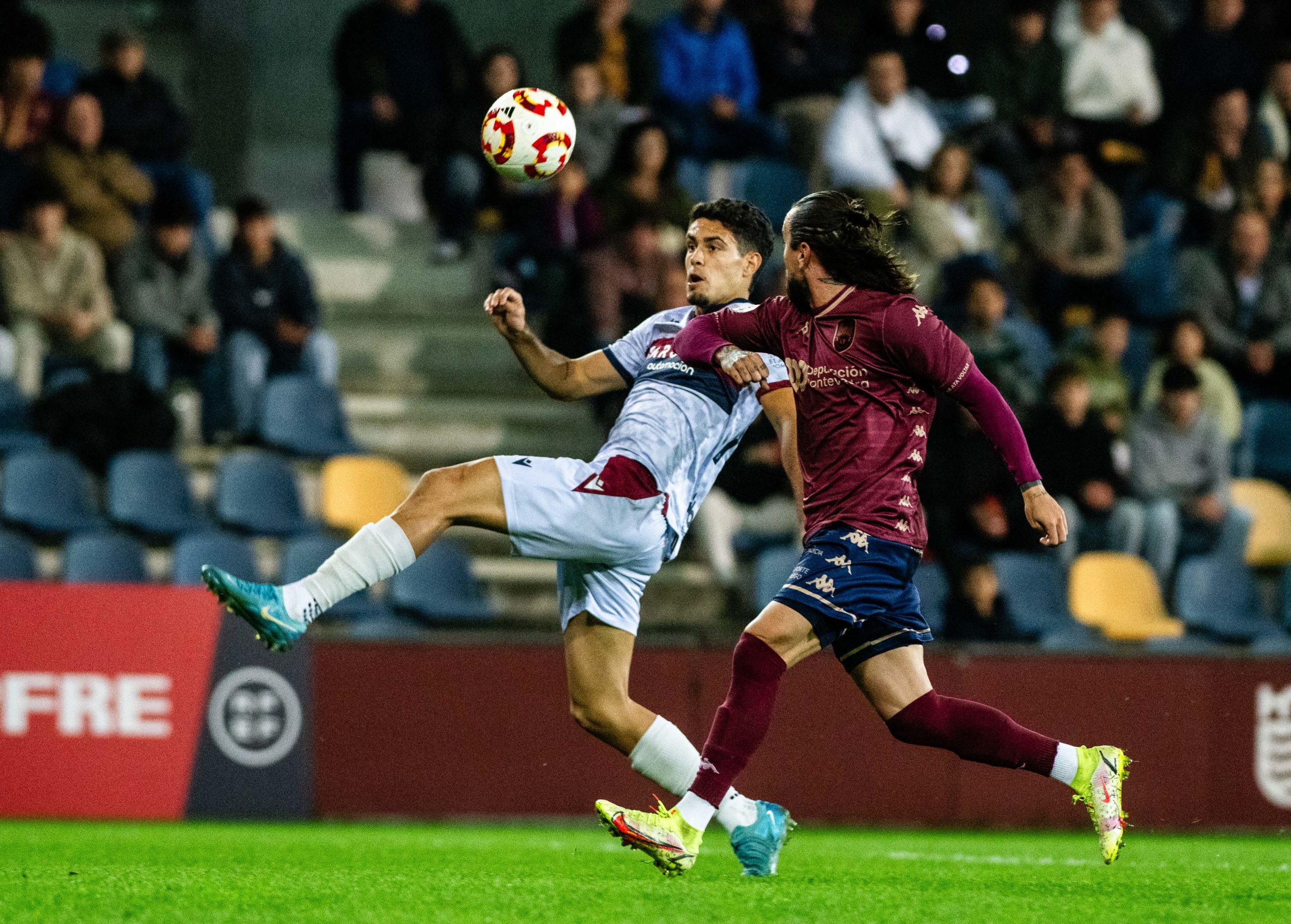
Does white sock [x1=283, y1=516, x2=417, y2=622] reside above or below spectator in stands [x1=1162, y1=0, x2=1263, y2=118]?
below

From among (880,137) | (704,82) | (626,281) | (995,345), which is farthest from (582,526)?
(704,82)

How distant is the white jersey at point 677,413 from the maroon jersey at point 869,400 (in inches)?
8.1

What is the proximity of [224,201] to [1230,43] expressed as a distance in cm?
827

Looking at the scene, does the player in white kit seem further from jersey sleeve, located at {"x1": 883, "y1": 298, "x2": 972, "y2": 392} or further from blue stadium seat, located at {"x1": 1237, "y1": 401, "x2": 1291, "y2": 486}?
blue stadium seat, located at {"x1": 1237, "y1": 401, "x2": 1291, "y2": 486}

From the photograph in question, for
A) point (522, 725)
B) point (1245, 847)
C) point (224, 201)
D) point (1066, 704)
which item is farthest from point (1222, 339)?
point (224, 201)

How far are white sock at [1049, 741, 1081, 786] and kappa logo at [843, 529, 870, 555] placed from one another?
3.22ft

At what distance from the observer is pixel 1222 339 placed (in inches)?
531

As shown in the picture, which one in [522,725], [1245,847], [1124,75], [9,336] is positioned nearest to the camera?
[1245,847]

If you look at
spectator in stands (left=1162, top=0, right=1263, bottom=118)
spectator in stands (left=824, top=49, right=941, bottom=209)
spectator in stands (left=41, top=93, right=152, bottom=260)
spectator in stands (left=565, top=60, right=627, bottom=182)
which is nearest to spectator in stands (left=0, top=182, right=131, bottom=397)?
spectator in stands (left=41, top=93, right=152, bottom=260)

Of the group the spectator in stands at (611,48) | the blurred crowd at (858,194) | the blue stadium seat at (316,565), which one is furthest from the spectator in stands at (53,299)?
the spectator in stands at (611,48)

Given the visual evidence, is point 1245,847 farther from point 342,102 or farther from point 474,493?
point 342,102

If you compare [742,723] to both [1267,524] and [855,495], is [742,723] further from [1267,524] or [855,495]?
[1267,524]

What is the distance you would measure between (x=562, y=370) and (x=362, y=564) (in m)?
1.21

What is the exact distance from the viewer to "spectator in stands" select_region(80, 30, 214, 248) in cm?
1288
